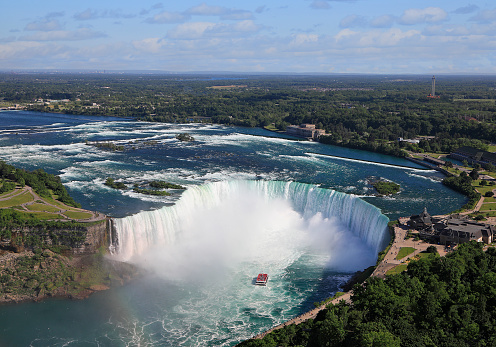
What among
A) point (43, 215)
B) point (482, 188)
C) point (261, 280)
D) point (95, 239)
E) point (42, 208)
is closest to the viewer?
point (261, 280)

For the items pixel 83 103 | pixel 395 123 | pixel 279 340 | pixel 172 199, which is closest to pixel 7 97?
pixel 83 103

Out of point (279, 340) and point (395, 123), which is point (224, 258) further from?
point (395, 123)

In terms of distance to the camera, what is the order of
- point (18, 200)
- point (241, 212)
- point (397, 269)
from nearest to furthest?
point (397, 269)
point (18, 200)
point (241, 212)

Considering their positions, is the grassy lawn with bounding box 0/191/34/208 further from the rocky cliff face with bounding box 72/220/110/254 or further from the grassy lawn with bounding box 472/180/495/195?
the grassy lawn with bounding box 472/180/495/195

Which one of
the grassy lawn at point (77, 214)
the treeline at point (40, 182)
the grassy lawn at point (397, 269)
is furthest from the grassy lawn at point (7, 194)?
the grassy lawn at point (397, 269)

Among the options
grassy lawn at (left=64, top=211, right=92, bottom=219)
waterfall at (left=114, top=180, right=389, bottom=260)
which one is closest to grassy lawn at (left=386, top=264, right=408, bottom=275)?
waterfall at (left=114, top=180, right=389, bottom=260)

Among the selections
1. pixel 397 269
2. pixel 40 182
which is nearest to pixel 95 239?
pixel 40 182

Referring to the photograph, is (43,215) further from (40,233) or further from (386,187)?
(386,187)
